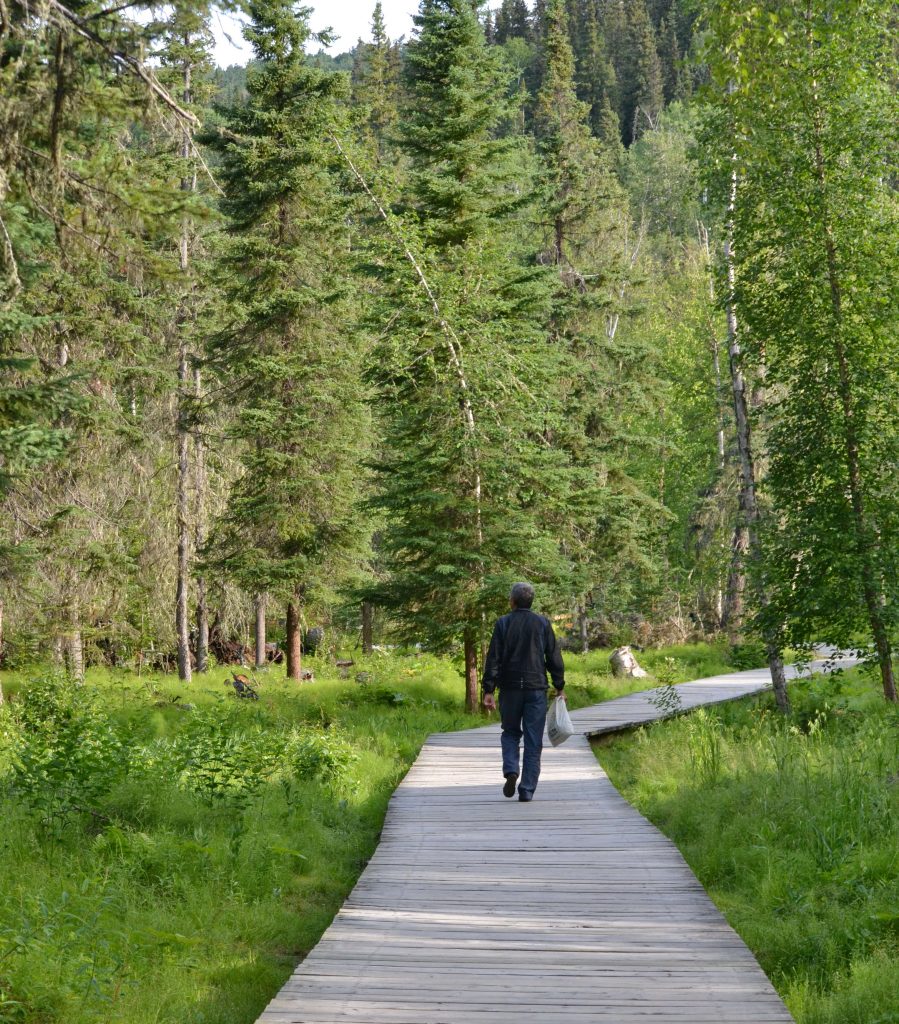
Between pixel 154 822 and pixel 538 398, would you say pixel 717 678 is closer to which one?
pixel 538 398

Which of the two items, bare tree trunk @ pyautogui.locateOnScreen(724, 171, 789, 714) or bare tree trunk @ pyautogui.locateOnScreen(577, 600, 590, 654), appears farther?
bare tree trunk @ pyautogui.locateOnScreen(577, 600, 590, 654)

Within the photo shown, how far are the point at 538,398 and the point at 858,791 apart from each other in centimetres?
1117

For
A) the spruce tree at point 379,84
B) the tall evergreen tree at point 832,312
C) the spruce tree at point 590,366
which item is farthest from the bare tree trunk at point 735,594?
the spruce tree at point 379,84

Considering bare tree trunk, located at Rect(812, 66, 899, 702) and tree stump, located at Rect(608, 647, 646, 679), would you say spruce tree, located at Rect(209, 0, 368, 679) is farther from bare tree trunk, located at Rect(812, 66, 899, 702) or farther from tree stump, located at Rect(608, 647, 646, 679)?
bare tree trunk, located at Rect(812, 66, 899, 702)

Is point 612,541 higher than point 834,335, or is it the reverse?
point 834,335

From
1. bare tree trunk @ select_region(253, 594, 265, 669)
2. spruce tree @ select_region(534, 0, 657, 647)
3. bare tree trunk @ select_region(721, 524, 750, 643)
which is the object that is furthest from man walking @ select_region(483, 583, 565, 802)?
bare tree trunk @ select_region(253, 594, 265, 669)

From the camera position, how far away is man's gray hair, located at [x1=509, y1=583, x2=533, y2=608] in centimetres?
970

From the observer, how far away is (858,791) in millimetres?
8172

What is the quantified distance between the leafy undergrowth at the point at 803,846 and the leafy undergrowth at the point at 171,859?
291 centimetres

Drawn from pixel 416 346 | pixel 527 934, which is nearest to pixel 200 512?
pixel 416 346

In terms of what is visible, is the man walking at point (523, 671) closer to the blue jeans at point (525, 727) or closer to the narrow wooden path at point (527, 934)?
the blue jeans at point (525, 727)

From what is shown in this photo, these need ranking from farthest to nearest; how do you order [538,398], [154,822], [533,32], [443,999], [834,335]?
[533,32] < [538,398] < [834,335] < [154,822] < [443,999]

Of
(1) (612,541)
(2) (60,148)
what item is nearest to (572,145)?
(1) (612,541)

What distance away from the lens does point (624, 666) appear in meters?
25.7
